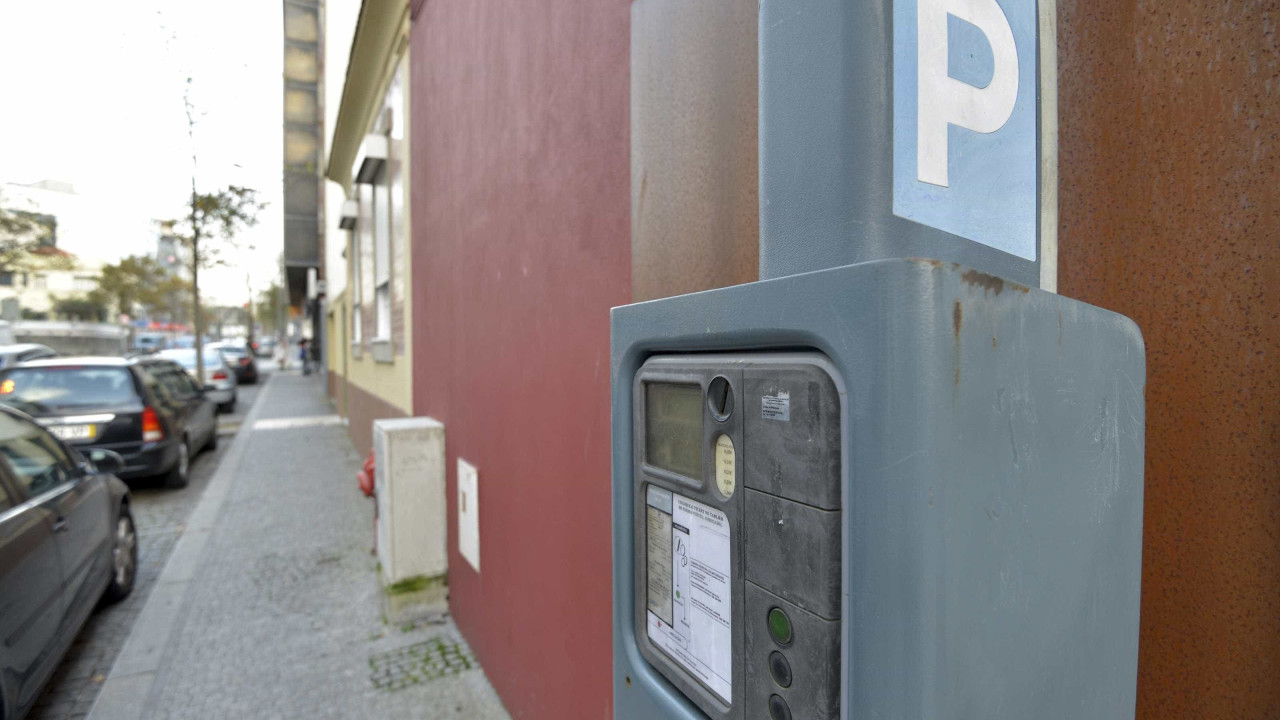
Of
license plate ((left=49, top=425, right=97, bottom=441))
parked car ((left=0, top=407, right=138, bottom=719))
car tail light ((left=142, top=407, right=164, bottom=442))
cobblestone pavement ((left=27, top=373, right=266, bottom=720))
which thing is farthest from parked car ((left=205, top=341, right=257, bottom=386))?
parked car ((left=0, top=407, right=138, bottom=719))

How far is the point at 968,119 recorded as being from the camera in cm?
83

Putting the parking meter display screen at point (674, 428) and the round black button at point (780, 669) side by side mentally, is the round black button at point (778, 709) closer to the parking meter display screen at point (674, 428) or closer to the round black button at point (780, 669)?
the round black button at point (780, 669)

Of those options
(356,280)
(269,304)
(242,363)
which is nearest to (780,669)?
(356,280)

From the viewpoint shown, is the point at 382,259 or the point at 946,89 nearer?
the point at 946,89

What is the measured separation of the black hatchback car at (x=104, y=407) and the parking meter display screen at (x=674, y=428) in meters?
8.32

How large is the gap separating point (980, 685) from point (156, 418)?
9.08 metres

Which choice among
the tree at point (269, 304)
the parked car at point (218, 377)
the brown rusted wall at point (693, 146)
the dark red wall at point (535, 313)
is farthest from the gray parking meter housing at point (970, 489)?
the tree at point (269, 304)

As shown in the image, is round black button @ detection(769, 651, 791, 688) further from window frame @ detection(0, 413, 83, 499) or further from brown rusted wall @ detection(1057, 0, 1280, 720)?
window frame @ detection(0, 413, 83, 499)

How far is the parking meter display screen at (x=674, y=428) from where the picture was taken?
103 centimetres

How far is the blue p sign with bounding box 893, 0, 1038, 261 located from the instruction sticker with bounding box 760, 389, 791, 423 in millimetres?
251

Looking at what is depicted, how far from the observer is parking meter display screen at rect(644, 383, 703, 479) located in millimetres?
1034

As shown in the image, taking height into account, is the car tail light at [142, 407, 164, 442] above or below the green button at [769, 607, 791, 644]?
below

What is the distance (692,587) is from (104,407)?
8672 mm

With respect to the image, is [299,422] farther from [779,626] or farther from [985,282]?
[985,282]
